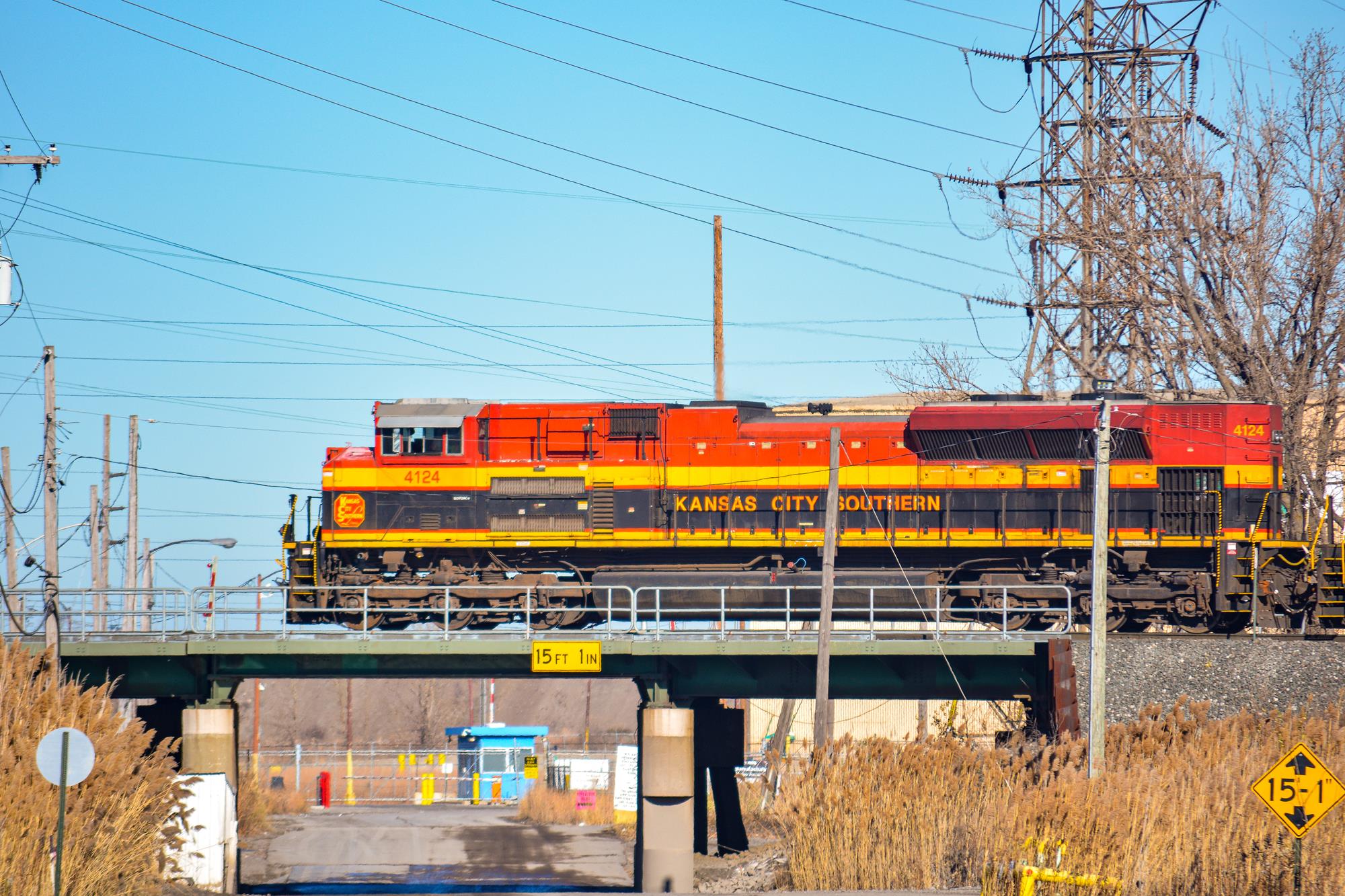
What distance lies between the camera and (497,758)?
158ft

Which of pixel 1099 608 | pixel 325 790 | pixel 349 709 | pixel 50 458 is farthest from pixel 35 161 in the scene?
pixel 349 709

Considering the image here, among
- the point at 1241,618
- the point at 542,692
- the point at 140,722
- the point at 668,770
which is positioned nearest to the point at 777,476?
the point at 668,770

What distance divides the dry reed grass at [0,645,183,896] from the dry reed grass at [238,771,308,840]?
1990 centimetres

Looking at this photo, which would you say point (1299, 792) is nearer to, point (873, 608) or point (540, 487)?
point (873, 608)

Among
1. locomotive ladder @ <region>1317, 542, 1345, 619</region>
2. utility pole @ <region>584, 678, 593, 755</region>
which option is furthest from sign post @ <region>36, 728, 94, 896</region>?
utility pole @ <region>584, 678, 593, 755</region>

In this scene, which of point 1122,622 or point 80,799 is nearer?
point 80,799

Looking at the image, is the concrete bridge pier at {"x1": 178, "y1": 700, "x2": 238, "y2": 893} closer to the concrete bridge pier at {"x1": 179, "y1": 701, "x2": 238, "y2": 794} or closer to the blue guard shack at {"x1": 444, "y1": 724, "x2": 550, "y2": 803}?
the concrete bridge pier at {"x1": 179, "y1": 701, "x2": 238, "y2": 794}

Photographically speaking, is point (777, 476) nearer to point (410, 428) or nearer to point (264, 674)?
point (410, 428)

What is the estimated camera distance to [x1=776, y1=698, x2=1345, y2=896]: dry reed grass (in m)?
15.2

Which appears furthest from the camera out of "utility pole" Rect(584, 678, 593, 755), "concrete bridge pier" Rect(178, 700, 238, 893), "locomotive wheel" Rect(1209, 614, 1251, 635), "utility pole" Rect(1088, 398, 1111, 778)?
"utility pole" Rect(584, 678, 593, 755)

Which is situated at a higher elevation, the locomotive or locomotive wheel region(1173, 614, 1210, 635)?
the locomotive

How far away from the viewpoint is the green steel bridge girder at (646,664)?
24.2 metres

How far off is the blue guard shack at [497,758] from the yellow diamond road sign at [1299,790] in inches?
1373

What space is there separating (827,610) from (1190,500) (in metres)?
8.02
